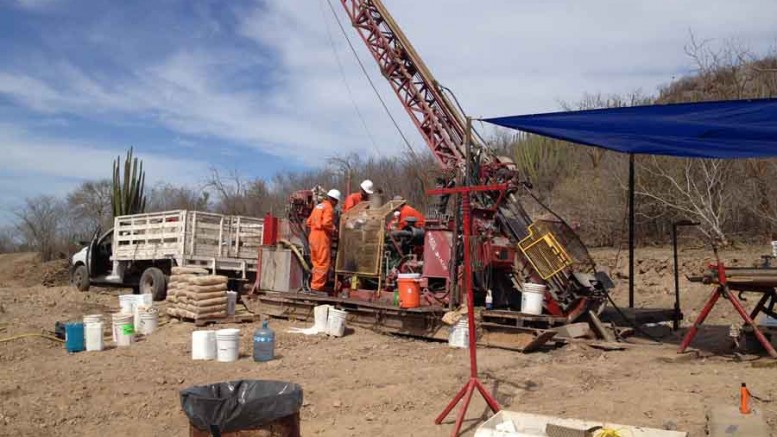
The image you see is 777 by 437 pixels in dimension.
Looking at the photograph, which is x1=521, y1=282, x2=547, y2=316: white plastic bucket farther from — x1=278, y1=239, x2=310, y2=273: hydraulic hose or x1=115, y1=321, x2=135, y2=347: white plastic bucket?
x1=115, y1=321, x2=135, y2=347: white plastic bucket

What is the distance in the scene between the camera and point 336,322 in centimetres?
1023

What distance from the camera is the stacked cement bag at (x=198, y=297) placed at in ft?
36.6

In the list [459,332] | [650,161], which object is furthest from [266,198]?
[459,332]

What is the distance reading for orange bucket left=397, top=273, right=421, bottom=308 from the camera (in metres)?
10.0

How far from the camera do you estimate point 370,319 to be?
10.7 metres

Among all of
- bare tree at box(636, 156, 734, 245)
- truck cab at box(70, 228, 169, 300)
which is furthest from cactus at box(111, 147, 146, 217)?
bare tree at box(636, 156, 734, 245)

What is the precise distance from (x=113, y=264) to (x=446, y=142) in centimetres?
1045

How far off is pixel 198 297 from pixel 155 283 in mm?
4710

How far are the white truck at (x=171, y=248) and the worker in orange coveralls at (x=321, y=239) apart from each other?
12.4 ft

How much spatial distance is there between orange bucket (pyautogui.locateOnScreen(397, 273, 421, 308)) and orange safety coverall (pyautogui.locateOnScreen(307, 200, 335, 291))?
2.08m

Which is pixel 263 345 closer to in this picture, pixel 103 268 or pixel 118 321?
pixel 118 321

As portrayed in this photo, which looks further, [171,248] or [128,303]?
[171,248]

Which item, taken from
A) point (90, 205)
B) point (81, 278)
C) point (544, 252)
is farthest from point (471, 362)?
point (90, 205)

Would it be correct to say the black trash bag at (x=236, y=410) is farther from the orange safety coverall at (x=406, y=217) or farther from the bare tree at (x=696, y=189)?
the bare tree at (x=696, y=189)
